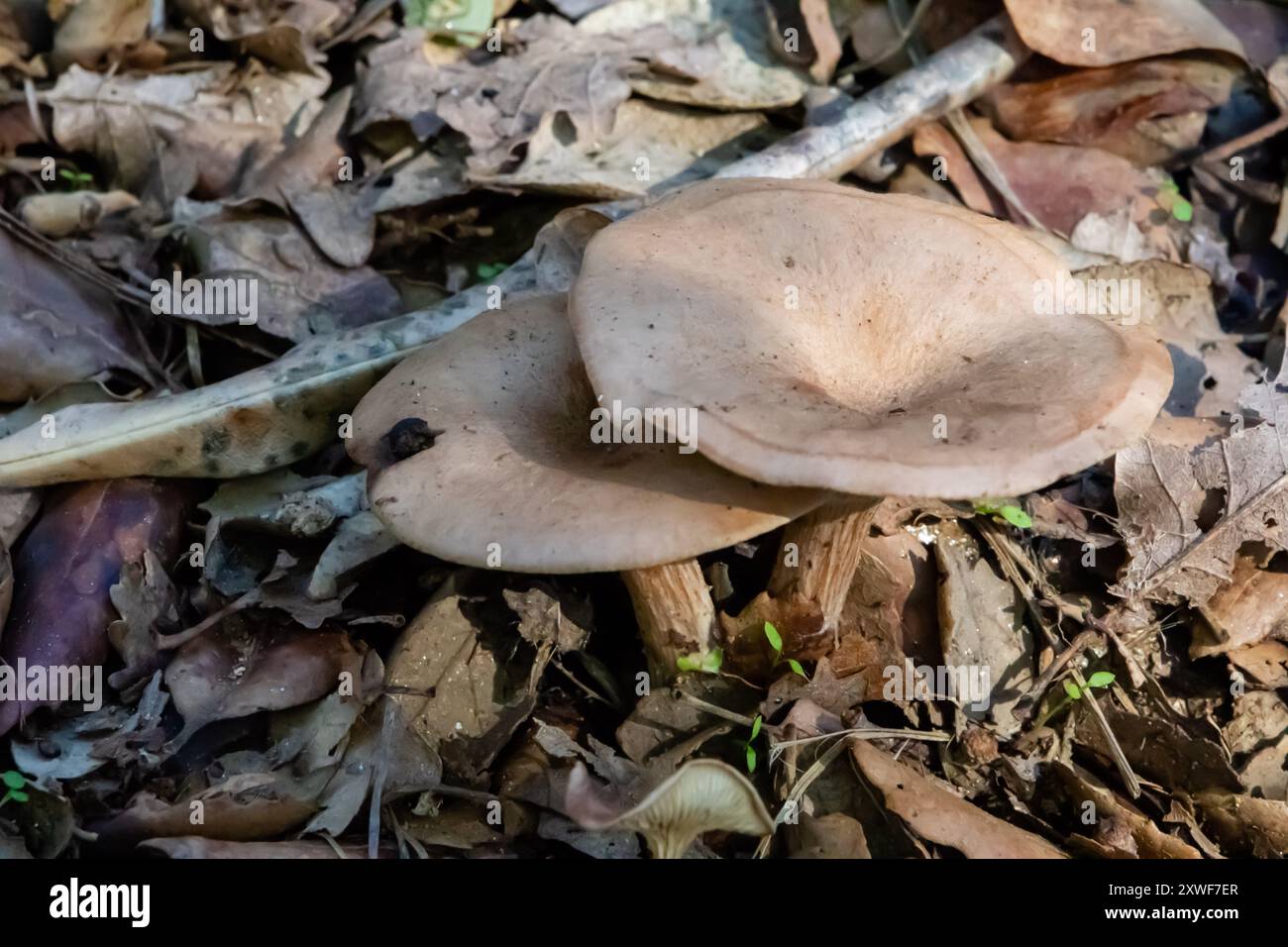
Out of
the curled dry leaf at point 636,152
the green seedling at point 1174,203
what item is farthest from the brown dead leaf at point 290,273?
the green seedling at point 1174,203

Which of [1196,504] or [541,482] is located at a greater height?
[541,482]

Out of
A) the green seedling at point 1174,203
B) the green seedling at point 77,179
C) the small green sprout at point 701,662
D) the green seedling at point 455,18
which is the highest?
the green seedling at point 455,18

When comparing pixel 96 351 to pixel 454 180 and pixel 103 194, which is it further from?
pixel 454 180

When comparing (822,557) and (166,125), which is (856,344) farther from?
(166,125)

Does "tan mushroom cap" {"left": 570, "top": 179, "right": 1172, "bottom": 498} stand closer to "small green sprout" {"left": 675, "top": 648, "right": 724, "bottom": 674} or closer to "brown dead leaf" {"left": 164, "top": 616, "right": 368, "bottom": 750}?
"small green sprout" {"left": 675, "top": 648, "right": 724, "bottom": 674}

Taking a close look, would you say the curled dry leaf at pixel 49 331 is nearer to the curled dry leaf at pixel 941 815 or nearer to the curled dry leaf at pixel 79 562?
the curled dry leaf at pixel 79 562

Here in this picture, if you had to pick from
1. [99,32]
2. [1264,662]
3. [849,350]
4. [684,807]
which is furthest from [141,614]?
[1264,662]

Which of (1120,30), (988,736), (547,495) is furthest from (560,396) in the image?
(1120,30)
